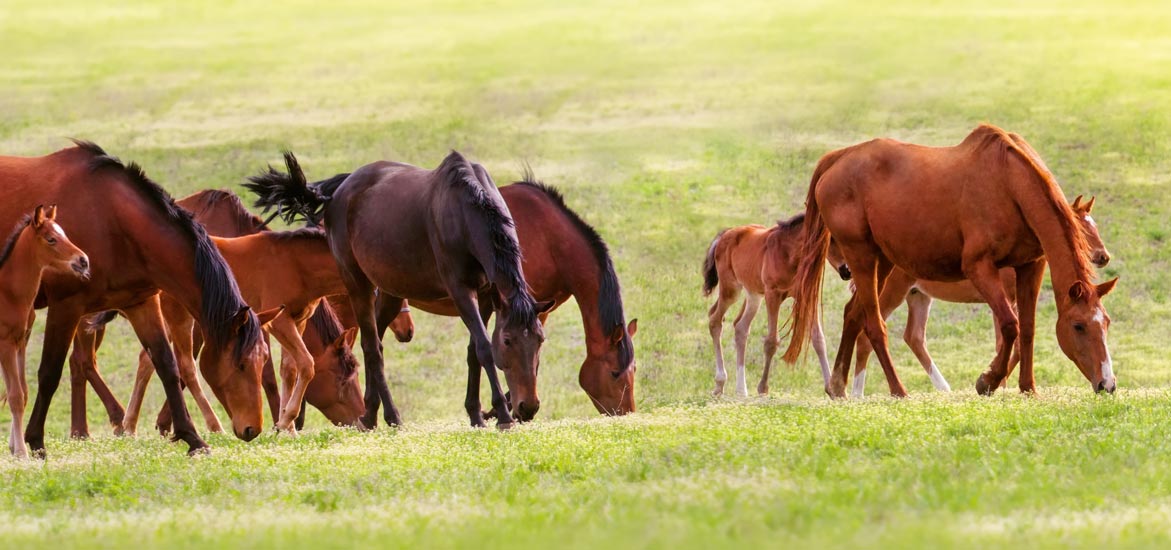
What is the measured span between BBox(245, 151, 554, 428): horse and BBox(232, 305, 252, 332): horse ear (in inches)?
73.3

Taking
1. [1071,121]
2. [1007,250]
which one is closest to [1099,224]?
[1071,121]

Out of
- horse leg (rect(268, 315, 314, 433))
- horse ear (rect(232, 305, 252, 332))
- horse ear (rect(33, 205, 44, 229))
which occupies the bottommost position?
horse leg (rect(268, 315, 314, 433))

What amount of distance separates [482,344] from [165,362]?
2.59 meters

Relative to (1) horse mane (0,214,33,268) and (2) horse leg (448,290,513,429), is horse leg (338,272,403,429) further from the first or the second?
(1) horse mane (0,214,33,268)

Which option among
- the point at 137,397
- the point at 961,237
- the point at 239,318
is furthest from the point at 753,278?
the point at 239,318

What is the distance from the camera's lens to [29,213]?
12391mm

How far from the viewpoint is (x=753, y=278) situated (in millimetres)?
18453

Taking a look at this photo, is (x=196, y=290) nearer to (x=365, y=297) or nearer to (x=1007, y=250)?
(x=365, y=297)

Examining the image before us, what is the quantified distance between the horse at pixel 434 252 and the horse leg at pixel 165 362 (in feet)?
7.79

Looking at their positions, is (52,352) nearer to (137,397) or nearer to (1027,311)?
(137,397)

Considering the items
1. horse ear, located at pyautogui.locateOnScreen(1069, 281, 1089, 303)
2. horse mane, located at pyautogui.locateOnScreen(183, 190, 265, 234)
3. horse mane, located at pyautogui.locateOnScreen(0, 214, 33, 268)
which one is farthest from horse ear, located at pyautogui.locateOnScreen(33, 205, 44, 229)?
horse ear, located at pyautogui.locateOnScreen(1069, 281, 1089, 303)

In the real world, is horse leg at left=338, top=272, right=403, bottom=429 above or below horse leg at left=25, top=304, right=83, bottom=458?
below

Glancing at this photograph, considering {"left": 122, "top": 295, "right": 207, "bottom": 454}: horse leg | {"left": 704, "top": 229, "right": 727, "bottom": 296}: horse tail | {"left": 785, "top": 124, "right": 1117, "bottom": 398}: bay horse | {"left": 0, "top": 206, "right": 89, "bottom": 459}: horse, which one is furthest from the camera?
{"left": 704, "top": 229, "right": 727, "bottom": 296}: horse tail

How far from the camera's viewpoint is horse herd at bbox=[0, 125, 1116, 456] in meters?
11.6
